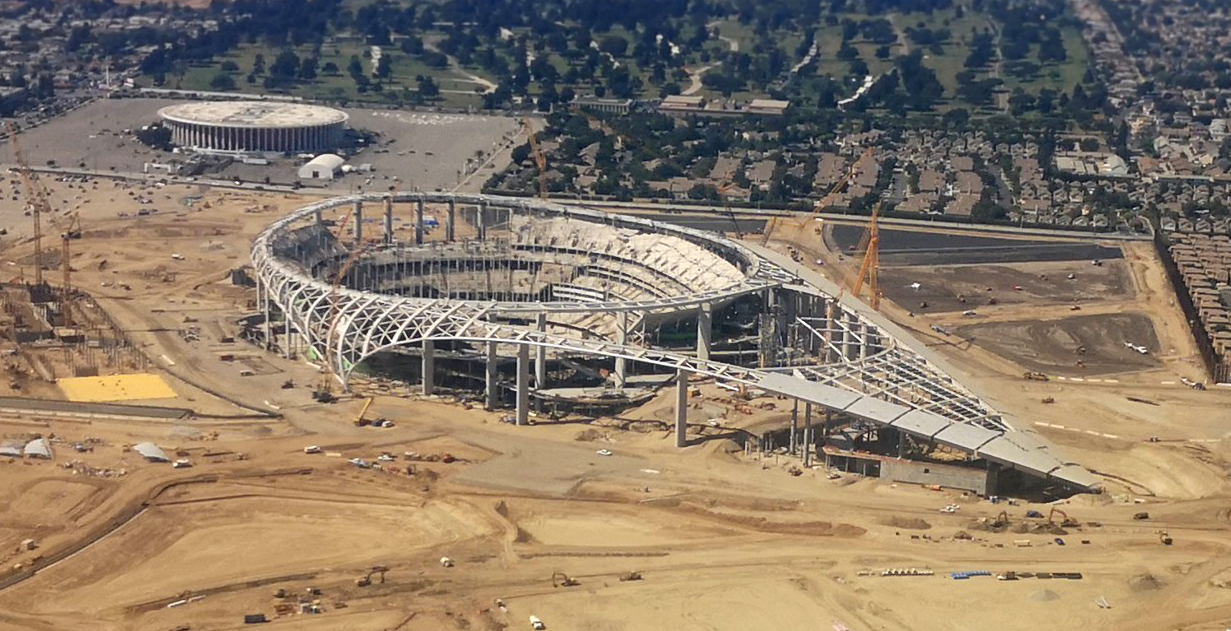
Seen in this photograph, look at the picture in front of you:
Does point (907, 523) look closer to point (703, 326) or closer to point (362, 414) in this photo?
point (703, 326)

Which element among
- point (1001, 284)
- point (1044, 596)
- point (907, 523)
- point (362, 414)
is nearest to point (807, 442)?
point (907, 523)

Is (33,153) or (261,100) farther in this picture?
(261,100)

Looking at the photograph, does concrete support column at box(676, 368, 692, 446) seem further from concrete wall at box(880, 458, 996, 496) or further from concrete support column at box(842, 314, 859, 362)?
concrete support column at box(842, 314, 859, 362)

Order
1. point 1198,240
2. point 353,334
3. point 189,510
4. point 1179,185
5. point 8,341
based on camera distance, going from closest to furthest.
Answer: point 189,510 → point 353,334 → point 8,341 → point 1198,240 → point 1179,185

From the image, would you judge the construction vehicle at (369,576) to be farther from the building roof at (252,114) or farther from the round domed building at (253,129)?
the building roof at (252,114)

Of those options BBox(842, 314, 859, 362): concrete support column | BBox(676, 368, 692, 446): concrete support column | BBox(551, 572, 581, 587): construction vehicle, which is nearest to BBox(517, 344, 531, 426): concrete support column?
BBox(676, 368, 692, 446): concrete support column

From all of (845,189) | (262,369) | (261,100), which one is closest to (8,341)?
(262,369)

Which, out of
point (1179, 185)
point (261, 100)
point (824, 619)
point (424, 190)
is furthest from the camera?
point (261, 100)

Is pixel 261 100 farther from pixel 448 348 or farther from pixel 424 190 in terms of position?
pixel 448 348
